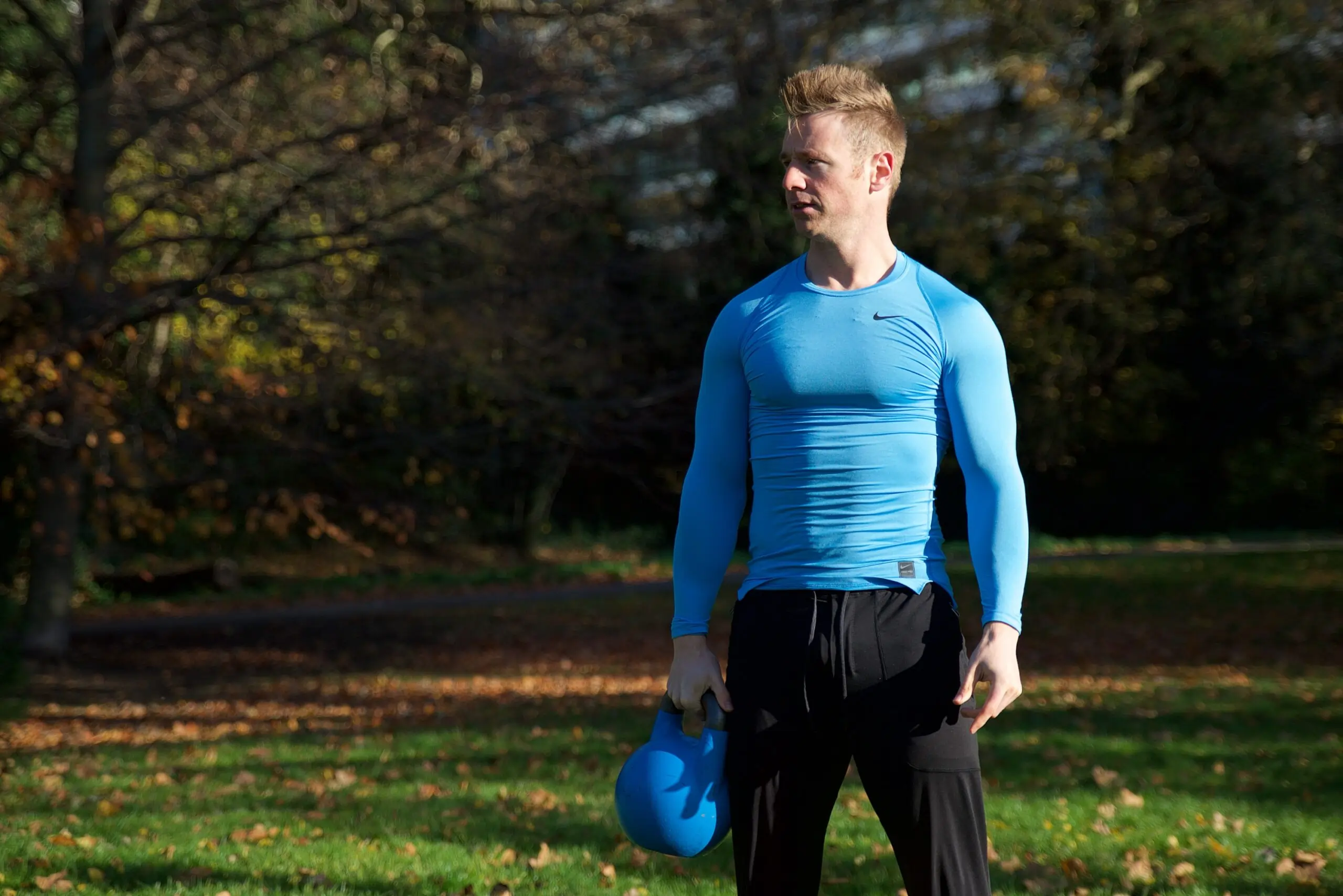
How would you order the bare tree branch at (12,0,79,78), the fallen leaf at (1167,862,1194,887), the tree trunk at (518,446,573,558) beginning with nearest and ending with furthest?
the fallen leaf at (1167,862,1194,887) < the bare tree branch at (12,0,79,78) < the tree trunk at (518,446,573,558)

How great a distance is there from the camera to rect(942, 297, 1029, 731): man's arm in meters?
2.49

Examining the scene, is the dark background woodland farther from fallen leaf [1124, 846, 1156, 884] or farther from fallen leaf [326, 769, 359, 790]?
fallen leaf [1124, 846, 1156, 884]

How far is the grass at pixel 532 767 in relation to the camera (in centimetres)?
511

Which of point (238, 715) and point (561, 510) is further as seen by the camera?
point (561, 510)

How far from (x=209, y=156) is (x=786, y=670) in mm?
12459

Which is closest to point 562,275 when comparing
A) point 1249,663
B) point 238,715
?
point 238,715

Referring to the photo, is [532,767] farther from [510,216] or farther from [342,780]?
[510,216]

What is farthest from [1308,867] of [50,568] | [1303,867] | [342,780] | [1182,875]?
[50,568]

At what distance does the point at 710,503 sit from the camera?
271 centimetres

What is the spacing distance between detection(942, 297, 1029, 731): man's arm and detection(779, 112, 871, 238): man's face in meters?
0.28

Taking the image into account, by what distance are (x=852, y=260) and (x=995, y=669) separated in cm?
80

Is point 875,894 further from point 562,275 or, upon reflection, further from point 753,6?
point 753,6

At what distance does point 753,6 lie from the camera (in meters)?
12.7

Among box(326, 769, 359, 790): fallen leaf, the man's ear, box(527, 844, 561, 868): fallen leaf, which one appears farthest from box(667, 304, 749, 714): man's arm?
box(326, 769, 359, 790): fallen leaf
